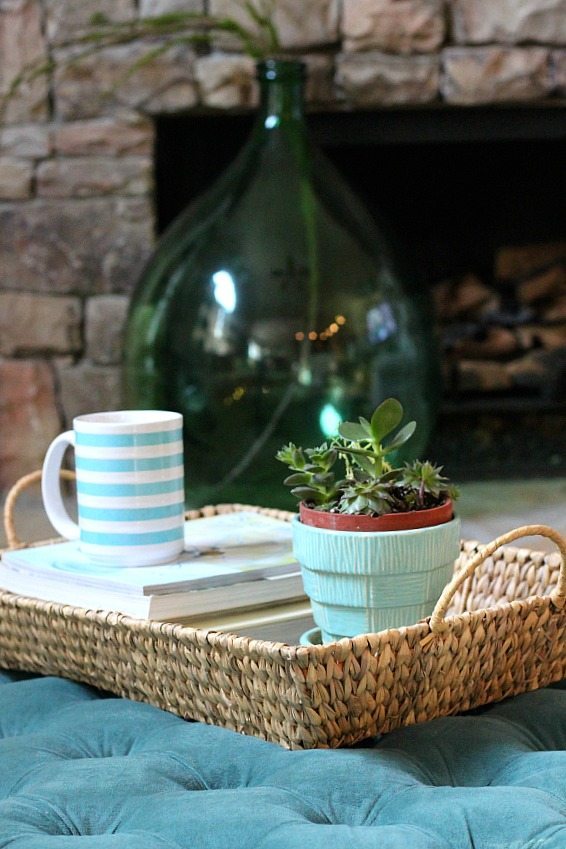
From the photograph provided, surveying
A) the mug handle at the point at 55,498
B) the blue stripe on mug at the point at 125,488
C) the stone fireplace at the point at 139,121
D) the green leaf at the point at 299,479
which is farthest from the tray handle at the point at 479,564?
the stone fireplace at the point at 139,121

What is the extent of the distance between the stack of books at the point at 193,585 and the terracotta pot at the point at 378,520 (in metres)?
0.10

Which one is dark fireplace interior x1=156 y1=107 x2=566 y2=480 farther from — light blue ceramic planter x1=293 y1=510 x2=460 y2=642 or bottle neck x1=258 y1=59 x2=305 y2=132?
light blue ceramic planter x1=293 y1=510 x2=460 y2=642

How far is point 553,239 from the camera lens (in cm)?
229

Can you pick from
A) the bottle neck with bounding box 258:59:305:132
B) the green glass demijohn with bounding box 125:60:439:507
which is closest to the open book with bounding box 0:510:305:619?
the green glass demijohn with bounding box 125:60:439:507

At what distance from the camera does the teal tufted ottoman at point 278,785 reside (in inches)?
21.6

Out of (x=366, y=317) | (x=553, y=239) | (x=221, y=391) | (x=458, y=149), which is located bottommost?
(x=221, y=391)

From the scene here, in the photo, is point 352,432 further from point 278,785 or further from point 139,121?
point 139,121

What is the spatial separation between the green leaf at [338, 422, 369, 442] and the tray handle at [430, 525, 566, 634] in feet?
0.33

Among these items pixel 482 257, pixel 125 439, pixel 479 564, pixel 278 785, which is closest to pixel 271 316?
pixel 482 257

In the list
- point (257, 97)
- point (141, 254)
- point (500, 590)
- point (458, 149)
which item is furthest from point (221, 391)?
point (500, 590)

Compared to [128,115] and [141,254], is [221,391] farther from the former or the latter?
[128,115]

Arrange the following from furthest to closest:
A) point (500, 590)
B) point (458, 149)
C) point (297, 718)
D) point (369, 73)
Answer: point (458, 149)
point (369, 73)
point (500, 590)
point (297, 718)

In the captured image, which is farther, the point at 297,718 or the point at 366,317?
the point at 366,317

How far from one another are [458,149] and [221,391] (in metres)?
0.79
